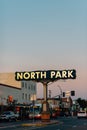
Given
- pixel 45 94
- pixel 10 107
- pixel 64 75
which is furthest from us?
pixel 10 107

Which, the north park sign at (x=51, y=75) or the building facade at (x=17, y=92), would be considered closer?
the north park sign at (x=51, y=75)

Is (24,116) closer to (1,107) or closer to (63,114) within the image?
(1,107)

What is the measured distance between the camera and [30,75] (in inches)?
2515

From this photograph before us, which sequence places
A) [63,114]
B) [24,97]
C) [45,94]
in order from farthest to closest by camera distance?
[63,114] → [24,97] → [45,94]

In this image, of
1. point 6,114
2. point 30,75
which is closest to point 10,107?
point 6,114

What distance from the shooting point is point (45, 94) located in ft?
189

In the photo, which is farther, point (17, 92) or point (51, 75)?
point (17, 92)

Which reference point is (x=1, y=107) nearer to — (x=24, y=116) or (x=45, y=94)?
(x=24, y=116)

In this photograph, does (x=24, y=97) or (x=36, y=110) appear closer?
(x=36, y=110)

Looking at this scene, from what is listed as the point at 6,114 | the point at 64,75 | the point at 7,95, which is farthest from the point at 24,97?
the point at 64,75

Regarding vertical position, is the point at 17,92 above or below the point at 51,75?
above

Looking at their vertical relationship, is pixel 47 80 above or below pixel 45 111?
above

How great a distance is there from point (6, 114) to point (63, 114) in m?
53.4

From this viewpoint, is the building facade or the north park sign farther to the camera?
the building facade
